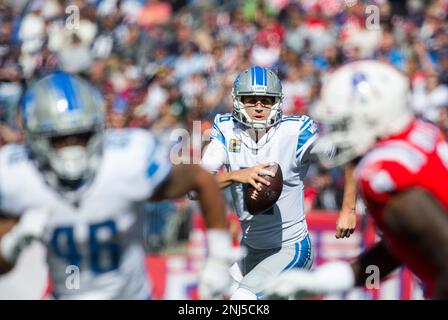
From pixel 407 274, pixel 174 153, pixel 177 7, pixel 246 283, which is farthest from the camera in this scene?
pixel 177 7

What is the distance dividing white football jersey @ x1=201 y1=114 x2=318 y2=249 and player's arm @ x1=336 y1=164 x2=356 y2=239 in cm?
33

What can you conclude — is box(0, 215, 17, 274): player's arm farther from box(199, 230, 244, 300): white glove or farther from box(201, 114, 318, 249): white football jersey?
box(201, 114, 318, 249): white football jersey

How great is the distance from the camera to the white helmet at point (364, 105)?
3.68 metres

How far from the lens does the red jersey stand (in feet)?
11.2

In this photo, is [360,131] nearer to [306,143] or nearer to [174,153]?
[306,143]

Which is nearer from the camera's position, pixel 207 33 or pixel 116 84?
pixel 116 84

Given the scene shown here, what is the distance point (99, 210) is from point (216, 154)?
7.13 feet

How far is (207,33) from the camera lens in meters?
13.5

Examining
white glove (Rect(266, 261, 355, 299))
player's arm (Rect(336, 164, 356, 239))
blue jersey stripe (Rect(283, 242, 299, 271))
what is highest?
player's arm (Rect(336, 164, 356, 239))

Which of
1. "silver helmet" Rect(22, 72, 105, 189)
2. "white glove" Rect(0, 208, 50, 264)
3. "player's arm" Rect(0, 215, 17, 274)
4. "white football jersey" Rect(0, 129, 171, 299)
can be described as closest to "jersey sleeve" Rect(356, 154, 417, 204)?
"white football jersey" Rect(0, 129, 171, 299)

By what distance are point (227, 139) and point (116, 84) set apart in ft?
22.1

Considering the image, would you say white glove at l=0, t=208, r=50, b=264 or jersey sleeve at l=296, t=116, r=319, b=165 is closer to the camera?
white glove at l=0, t=208, r=50, b=264

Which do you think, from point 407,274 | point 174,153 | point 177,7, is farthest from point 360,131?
point 177,7

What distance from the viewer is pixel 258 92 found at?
5.80 meters
